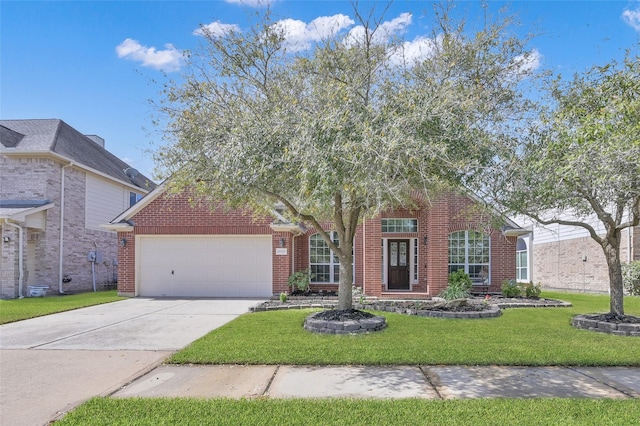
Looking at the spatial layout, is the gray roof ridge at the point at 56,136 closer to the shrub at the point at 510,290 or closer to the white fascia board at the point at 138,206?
the white fascia board at the point at 138,206

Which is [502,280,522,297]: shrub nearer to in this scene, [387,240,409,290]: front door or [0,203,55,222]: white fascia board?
[387,240,409,290]: front door

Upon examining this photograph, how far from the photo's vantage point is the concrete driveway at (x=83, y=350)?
461 centimetres

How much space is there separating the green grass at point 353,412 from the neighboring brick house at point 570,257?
11249 millimetres

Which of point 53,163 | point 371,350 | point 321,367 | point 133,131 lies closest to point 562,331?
point 371,350

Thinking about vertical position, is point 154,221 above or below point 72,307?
above

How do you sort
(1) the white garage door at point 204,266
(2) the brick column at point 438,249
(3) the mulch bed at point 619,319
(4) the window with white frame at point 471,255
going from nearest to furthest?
(3) the mulch bed at point 619,319 → (2) the brick column at point 438,249 → (1) the white garage door at point 204,266 → (4) the window with white frame at point 471,255

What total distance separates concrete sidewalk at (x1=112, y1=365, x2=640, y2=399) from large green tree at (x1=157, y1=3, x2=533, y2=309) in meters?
2.31

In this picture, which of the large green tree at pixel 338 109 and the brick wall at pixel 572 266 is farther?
the brick wall at pixel 572 266

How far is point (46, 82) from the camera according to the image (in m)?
12.2

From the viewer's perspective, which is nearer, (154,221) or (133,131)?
(133,131)

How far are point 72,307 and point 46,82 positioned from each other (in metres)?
6.75

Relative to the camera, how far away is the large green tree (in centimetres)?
572

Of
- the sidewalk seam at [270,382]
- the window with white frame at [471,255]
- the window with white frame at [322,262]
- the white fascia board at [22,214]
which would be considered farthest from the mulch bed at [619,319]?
the white fascia board at [22,214]

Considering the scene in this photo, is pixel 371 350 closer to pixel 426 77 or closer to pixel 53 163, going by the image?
pixel 426 77
